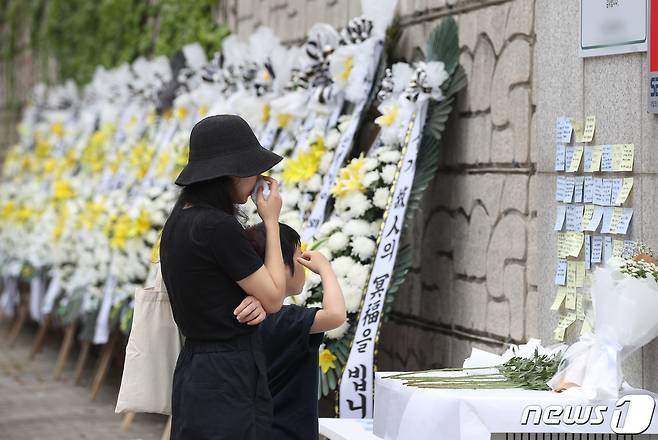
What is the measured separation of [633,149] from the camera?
402cm

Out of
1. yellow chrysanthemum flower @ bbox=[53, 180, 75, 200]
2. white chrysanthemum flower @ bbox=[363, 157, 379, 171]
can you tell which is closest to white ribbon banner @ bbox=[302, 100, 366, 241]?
white chrysanthemum flower @ bbox=[363, 157, 379, 171]

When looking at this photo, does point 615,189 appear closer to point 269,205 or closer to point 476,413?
point 476,413

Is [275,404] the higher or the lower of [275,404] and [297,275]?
the lower

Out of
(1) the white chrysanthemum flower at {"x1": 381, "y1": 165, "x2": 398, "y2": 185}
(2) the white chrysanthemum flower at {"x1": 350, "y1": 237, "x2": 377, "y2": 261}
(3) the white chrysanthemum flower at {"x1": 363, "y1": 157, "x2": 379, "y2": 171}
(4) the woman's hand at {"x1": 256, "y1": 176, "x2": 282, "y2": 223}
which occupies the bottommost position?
(2) the white chrysanthemum flower at {"x1": 350, "y1": 237, "x2": 377, "y2": 261}

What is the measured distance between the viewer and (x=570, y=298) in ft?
14.3

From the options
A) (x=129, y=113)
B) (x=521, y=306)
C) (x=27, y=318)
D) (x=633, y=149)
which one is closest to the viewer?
(x=633, y=149)

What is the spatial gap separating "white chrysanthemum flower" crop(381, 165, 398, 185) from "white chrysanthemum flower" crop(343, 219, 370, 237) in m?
0.21

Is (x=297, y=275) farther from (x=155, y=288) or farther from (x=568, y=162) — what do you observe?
(x=568, y=162)

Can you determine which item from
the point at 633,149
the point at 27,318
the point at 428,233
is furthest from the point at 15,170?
the point at 633,149

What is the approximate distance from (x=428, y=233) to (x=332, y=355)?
3.07 ft

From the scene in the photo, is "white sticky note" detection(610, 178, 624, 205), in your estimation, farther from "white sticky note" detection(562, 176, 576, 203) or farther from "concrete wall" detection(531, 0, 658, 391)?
"white sticky note" detection(562, 176, 576, 203)

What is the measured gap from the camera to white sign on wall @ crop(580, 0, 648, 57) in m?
4.00

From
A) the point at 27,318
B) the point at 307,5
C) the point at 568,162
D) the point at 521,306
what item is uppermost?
the point at 307,5

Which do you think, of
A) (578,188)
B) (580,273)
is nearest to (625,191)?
(578,188)
